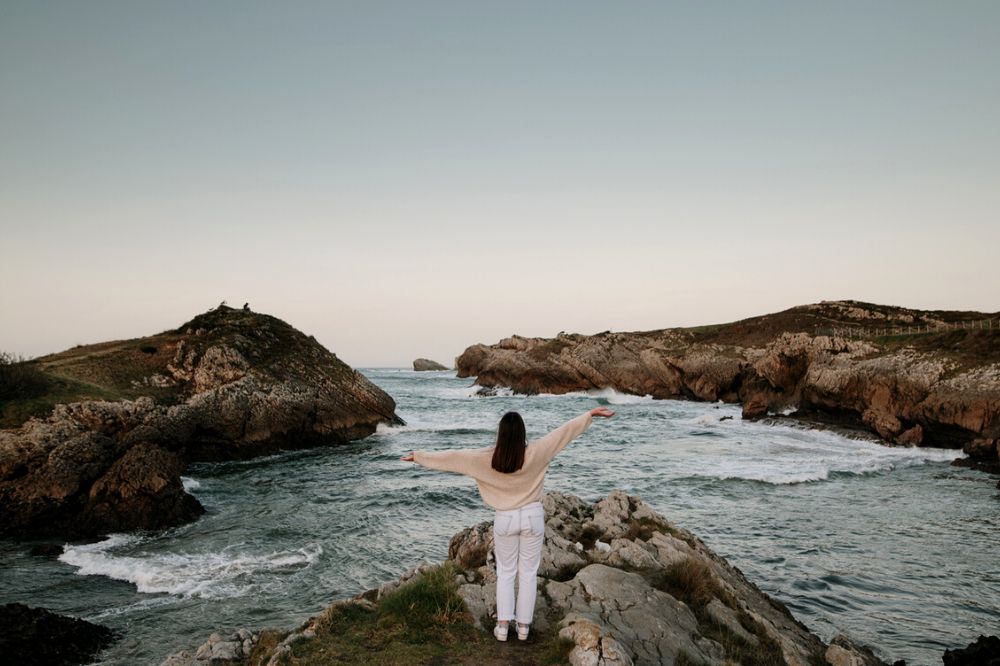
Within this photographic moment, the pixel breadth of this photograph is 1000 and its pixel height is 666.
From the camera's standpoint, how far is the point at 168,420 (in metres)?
24.0

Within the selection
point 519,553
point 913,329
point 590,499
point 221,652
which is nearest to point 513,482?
point 519,553

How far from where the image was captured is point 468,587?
290 inches

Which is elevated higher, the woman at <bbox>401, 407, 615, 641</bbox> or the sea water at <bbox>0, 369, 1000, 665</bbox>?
the woman at <bbox>401, 407, 615, 641</bbox>

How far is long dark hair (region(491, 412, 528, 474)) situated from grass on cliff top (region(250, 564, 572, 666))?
1.99 meters

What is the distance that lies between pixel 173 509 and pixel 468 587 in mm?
12679

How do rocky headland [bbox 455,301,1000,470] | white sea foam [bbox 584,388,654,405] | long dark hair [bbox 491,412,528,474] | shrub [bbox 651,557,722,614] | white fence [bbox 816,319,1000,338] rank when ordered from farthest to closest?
white sea foam [bbox 584,388,654,405] < white fence [bbox 816,319,1000,338] < rocky headland [bbox 455,301,1000,470] < shrub [bbox 651,557,722,614] < long dark hair [bbox 491,412,528,474]

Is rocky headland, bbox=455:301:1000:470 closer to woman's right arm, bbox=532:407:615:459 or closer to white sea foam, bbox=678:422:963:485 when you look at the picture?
white sea foam, bbox=678:422:963:485

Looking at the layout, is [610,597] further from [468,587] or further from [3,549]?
[3,549]

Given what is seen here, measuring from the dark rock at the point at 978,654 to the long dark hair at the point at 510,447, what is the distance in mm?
7655

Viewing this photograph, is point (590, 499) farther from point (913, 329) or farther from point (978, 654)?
point (913, 329)

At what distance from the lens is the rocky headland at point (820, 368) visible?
2941cm

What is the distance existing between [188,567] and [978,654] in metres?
14.8

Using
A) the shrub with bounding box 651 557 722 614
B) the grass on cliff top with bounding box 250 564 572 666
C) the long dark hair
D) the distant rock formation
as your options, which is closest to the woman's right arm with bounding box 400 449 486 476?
the long dark hair

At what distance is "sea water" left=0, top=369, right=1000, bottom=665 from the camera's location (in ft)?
33.8
